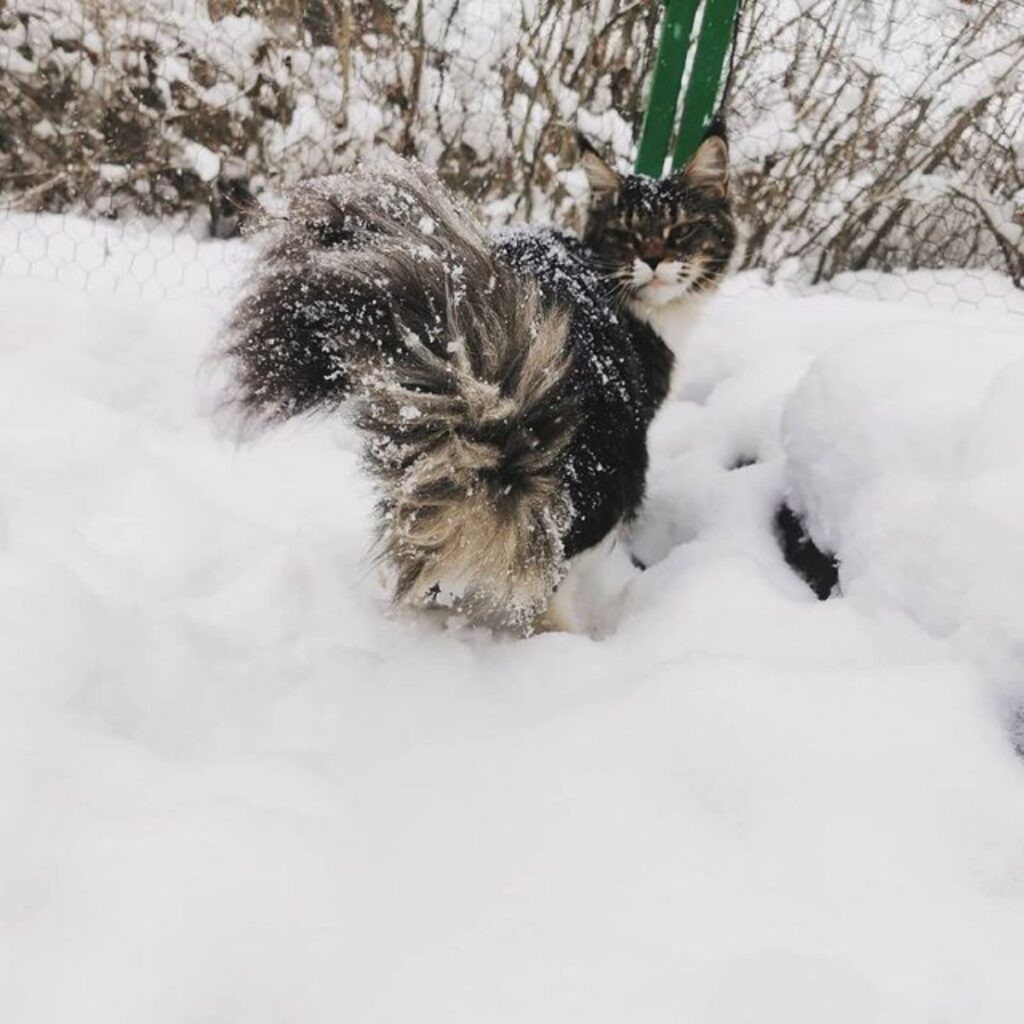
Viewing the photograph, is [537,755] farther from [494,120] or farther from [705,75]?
[494,120]

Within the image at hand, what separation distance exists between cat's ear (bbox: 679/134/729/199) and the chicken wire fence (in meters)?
1.12

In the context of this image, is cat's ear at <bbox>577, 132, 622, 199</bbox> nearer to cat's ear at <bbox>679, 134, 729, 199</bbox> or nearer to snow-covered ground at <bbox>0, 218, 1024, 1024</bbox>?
cat's ear at <bbox>679, 134, 729, 199</bbox>

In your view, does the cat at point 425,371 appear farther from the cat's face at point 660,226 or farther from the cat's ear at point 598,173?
the cat's ear at point 598,173

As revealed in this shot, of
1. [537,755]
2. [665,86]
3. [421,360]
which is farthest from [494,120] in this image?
[537,755]

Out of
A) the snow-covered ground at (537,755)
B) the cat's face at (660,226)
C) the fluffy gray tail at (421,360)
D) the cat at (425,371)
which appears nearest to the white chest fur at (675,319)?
the cat's face at (660,226)

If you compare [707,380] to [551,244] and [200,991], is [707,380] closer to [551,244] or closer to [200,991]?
[551,244]

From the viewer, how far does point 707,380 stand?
252 centimetres

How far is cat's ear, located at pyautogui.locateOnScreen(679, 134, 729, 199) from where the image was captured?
81.0 inches

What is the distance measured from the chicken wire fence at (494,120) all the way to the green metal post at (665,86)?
550 mm

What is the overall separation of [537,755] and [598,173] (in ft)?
4.70

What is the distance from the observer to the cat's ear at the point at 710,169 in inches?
81.0

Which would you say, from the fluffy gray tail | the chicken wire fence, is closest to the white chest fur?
the fluffy gray tail

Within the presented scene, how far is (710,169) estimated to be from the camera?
82.7 inches

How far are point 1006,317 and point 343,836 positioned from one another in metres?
2.74
